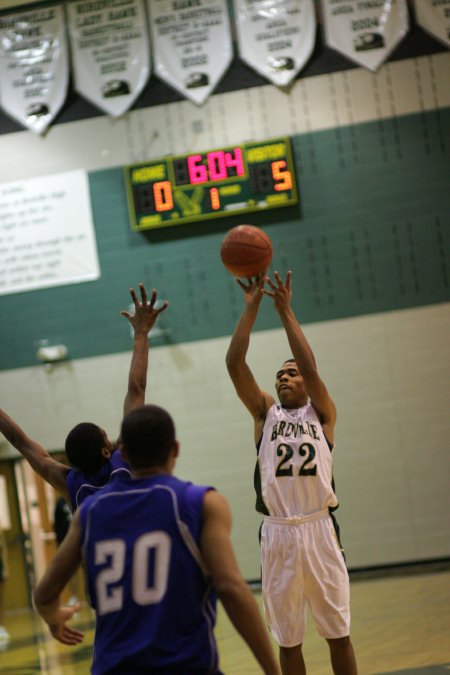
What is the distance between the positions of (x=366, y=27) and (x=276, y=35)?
1126mm

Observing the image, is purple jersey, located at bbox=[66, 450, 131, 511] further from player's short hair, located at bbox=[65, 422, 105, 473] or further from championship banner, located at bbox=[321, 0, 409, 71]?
championship banner, located at bbox=[321, 0, 409, 71]

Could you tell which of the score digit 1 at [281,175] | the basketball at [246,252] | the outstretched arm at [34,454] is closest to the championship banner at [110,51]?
the score digit 1 at [281,175]

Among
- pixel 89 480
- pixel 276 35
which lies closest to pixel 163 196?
pixel 276 35

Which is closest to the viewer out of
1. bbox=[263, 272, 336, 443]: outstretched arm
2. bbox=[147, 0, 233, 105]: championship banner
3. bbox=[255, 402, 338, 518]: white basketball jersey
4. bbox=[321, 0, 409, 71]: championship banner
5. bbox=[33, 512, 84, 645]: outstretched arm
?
bbox=[33, 512, 84, 645]: outstretched arm

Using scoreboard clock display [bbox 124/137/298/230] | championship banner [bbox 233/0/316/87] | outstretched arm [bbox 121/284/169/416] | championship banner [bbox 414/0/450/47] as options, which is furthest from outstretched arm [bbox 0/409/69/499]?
championship banner [bbox 414/0/450/47]

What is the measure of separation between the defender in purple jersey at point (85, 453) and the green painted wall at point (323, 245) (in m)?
8.00

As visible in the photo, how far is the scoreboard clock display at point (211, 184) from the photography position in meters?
12.0

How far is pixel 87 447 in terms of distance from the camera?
4023 mm

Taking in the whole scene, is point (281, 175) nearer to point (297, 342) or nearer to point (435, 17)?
point (435, 17)

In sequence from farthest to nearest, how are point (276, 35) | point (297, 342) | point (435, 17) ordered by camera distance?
point (276, 35), point (435, 17), point (297, 342)

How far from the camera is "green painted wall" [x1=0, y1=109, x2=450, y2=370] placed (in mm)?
11875

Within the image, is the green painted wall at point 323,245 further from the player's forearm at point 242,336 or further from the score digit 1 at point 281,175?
the player's forearm at point 242,336

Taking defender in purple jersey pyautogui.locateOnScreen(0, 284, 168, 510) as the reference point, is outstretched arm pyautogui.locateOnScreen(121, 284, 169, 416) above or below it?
above

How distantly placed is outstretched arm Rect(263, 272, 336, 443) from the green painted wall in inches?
257
